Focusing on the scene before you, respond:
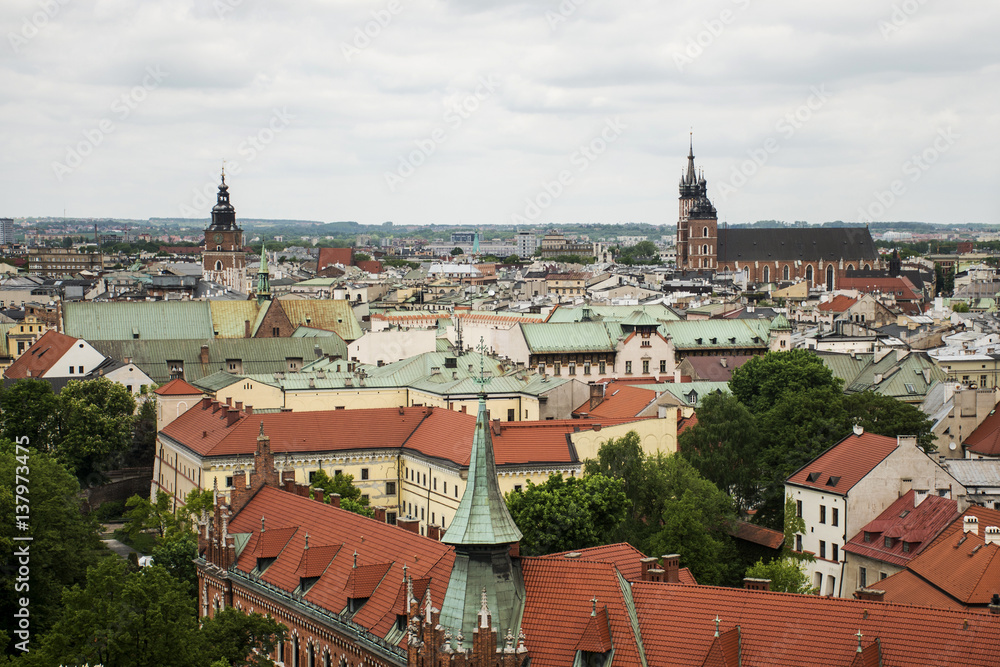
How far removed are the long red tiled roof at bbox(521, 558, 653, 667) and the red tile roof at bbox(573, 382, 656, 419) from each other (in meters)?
50.3

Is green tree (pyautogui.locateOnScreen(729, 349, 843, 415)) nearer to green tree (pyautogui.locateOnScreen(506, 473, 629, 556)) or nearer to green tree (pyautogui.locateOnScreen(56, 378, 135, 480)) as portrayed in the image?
green tree (pyautogui.locateOnScreen(506, 473, 629, 556))

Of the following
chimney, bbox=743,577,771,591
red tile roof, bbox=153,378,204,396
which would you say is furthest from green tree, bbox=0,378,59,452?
chimney, bbox=743,577,771,591

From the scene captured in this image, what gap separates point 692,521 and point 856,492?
9331 mm

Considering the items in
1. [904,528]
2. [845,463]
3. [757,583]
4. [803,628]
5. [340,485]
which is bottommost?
[340,485]

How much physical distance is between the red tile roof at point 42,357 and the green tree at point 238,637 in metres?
81.0

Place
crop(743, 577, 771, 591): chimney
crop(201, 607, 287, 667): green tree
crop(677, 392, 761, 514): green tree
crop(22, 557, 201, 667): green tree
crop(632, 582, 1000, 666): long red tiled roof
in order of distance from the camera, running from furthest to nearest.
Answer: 1. crop(677, 392, 761, 514): green tree
2. crop(743, 577, 771, 591): chimney
3. crop(201, 607, 287, 667): green tree
4. crop(22, 557, 201, 667): green tree
5. crop(632, 582, 1000, 666): long red tiled roof

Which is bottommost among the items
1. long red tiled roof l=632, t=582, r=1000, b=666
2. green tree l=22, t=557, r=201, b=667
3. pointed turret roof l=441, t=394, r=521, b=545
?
green tree l=22, t=557, r=201, b=667

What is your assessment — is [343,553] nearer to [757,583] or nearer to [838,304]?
[757,583]

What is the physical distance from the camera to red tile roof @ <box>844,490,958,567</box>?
199ft

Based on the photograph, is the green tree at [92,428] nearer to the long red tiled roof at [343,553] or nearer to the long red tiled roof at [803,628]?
the long red tiled roof at [343,553]

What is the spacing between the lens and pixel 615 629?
38156mm

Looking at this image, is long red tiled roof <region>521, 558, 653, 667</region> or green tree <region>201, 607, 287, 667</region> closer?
long red tiled roof <region>521, 558, 653, 667</region>

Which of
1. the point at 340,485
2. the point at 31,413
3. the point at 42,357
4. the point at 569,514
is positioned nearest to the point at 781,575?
the point at 569,514

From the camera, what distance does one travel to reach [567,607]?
38344 mm
